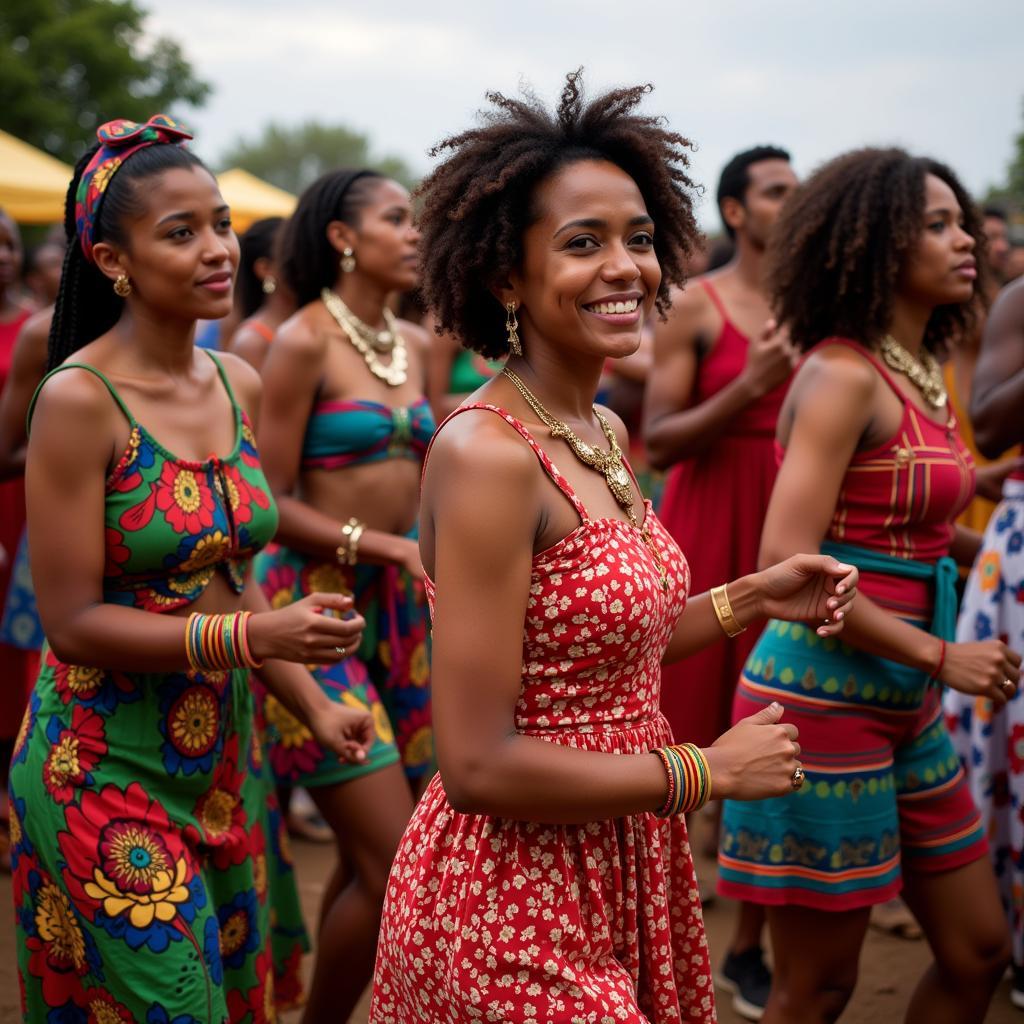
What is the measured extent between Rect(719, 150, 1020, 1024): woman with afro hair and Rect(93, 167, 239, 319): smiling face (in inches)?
57.0

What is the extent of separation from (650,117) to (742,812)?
1.79m

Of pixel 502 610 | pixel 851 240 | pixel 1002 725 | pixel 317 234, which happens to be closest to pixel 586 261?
pixel 502 610

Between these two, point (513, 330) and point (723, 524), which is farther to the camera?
point (723, 524)

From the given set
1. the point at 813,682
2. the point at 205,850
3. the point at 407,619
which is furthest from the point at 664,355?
the point at 205,850

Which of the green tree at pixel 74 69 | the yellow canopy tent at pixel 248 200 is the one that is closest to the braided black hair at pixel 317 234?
the yellow canopy tent at pixel 248 200

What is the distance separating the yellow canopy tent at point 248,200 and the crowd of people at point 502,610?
849 cm

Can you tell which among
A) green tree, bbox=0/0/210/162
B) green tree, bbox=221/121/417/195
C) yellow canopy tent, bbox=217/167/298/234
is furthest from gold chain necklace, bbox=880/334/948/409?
green tree, bbox=221/121/417/195

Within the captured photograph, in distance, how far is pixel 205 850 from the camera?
121 inches

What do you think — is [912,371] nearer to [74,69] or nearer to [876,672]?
[876,672]

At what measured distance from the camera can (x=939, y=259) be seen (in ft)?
11.6

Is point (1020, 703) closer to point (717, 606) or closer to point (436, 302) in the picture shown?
point (717, 606)

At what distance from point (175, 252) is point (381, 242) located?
1.55m

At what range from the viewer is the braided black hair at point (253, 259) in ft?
20.7

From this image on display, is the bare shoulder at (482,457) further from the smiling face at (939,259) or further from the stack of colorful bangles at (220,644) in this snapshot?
the smiling face at (939,259)
